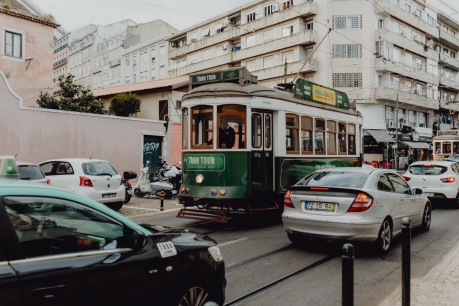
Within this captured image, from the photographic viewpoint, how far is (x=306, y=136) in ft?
37.8

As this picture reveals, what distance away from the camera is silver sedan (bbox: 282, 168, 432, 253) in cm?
679

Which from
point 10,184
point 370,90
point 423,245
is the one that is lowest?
point 423,245

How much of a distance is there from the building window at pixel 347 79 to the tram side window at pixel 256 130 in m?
31.9

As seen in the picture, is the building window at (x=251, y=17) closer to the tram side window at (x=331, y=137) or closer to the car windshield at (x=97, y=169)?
the tram side window at (x=331, y=137)

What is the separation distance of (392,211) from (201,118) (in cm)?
470

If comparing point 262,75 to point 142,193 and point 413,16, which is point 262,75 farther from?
point 142,193

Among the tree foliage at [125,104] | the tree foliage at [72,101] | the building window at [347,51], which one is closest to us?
the tree foliage at [72,101]

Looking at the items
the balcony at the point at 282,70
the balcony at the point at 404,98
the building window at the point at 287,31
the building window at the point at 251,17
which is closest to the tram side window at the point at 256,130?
the balcony at the point at 282,70

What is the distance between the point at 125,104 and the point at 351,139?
15.6 meters

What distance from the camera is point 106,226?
3266 mm

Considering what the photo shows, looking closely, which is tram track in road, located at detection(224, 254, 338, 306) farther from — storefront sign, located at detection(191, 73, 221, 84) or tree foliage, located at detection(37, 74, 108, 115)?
Result: tree foliage, located at detection(37, 74, 108, 115)

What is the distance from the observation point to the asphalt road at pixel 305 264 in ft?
17.3

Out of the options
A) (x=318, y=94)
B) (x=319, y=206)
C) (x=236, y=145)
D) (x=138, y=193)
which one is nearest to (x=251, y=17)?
(x=138, y=193)

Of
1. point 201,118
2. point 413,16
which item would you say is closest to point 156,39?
point 413,16
